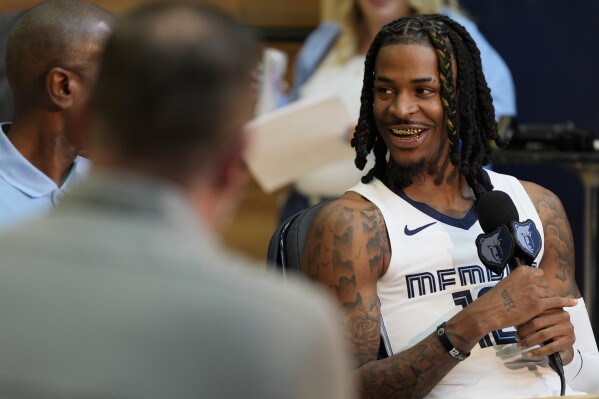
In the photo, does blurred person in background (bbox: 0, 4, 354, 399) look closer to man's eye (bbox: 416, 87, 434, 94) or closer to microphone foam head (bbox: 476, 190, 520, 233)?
microphone foam head (bbox: 476, 190, 520, 233)

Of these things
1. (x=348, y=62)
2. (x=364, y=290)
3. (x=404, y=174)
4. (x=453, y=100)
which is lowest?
(x=364, y=290)

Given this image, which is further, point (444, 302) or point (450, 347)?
point (444, 302)

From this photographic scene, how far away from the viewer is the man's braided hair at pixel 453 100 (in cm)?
255

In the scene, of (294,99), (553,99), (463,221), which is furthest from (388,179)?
(553,99)

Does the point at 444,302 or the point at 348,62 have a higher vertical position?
the point at 348,62

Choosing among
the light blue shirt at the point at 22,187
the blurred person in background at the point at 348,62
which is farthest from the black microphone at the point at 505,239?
the blurred person in background at the point at 348,62

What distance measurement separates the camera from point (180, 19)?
1.16m

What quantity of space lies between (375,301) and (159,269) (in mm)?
1415

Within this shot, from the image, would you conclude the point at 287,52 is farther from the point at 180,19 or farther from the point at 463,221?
the point at 180,19

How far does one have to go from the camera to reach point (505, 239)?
2301 millimetres

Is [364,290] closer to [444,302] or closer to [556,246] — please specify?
[444,302]

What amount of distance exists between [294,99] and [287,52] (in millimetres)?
1668

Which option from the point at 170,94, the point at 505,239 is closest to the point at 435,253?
the point at 505,239

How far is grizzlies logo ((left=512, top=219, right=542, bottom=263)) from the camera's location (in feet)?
7.53
